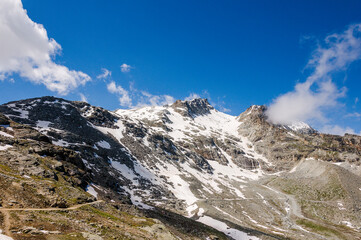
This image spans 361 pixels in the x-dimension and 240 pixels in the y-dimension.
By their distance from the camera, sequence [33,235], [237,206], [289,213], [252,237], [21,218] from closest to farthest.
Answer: [33,235], [21,218], [252,237], [237,206], [289,213]

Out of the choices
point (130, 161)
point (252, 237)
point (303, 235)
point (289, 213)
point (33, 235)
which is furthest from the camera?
point (130, 161)

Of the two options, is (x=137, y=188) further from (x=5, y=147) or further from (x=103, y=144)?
(x=5, y=147)

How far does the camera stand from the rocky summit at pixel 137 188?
2588cm

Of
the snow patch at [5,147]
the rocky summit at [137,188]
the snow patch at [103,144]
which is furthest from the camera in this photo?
the snow patch at [103,144]

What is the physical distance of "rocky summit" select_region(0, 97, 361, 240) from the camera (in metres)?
25.9

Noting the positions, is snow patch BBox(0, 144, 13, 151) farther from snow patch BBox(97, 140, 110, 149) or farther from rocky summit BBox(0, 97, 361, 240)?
snow patch BBox(97, 140, 110, 149)

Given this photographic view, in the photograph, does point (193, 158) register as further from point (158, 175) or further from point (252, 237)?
point (252, 237)

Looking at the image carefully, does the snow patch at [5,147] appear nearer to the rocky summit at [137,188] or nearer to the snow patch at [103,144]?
the rocky summit at [137,188]

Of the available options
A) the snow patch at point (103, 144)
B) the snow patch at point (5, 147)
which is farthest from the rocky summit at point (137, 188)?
the snow patch at point (103, 144)

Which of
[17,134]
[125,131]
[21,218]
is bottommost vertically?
[21,218]

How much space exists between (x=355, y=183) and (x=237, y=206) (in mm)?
96966

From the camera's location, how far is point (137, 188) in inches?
3499

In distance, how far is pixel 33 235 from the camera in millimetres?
16734

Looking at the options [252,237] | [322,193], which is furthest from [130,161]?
[322,193]
